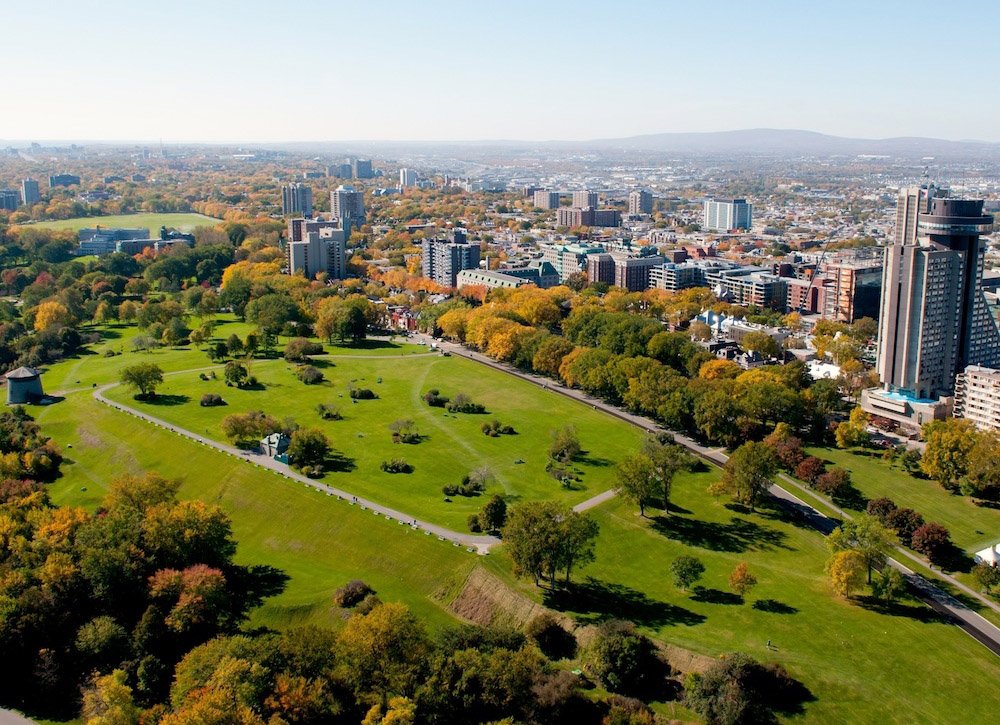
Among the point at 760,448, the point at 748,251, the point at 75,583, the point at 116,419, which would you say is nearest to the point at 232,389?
the point at 116,419

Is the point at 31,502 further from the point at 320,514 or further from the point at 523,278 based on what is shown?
the point at 523,278

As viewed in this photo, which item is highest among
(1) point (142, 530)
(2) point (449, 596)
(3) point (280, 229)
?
(3) point (280, 229)

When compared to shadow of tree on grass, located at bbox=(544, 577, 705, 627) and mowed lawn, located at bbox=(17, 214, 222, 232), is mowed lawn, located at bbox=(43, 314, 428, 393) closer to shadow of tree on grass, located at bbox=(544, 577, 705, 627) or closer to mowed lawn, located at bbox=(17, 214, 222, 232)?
shadow of tree on grass, located at bbox=(544, 577, 705, 627)

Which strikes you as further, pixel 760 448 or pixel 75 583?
pixel 760 448

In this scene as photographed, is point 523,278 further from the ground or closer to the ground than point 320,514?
further from the ground

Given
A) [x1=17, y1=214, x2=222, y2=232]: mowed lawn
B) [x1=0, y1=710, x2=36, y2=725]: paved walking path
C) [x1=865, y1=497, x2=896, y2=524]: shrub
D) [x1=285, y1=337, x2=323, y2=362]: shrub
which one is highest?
[x1=17, y1=214, x2=222, y2=232]: mowed lawn

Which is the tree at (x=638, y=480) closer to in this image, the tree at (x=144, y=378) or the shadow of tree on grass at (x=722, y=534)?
the shadow of tree on grass at (x=722, y=534)

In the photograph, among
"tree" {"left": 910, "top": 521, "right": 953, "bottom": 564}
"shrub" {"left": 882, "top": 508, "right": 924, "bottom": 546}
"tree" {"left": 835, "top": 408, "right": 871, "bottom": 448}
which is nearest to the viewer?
"tree" {"left": 910, "top": 521, "right": 953, "bottom": 564}

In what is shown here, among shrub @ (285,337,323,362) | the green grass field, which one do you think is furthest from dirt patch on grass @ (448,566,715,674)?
the green grass field
